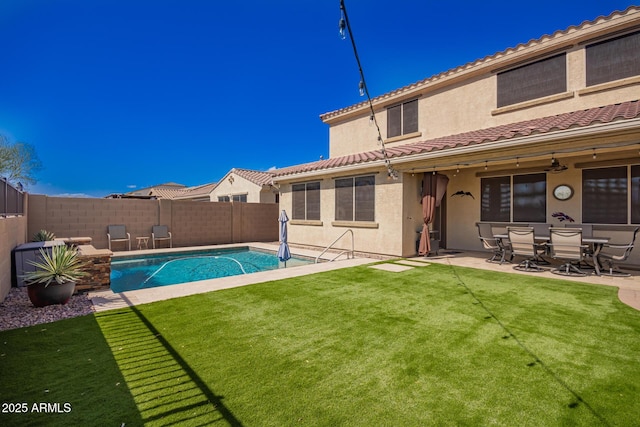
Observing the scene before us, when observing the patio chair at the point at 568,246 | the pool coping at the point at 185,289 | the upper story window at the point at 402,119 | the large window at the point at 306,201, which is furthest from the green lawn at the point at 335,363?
the upper story window at the point at 402,119

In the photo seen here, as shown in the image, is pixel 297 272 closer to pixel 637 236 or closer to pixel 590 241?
pixel 590 241

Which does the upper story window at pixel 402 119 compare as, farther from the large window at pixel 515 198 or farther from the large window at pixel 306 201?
the large window at pixel 306 201

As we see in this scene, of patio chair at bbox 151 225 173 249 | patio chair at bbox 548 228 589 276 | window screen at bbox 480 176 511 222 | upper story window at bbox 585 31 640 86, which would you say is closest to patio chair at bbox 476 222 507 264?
window screen at bbox 480 176 511 222

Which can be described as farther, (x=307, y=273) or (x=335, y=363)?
(x=307, y=273)

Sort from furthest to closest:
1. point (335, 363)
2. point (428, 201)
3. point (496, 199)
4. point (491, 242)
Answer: point (496, 199)
point (428, 201)
point (491, 242)
point (335, 363)

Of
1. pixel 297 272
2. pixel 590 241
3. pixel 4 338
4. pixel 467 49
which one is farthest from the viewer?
pixel 467 49

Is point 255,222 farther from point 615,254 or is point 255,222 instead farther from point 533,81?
point 615,254

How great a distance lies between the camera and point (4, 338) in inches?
170

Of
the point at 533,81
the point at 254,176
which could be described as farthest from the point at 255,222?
the point at 533,81

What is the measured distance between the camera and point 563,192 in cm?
1071

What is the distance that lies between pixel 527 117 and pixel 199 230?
53.9 feet

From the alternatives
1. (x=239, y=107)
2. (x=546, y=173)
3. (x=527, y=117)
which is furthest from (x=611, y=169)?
(x=239, y=107)

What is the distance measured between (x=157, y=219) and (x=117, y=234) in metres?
1.98

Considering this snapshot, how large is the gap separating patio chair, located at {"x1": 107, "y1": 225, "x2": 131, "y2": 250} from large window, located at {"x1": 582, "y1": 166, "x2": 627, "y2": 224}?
752 inches
